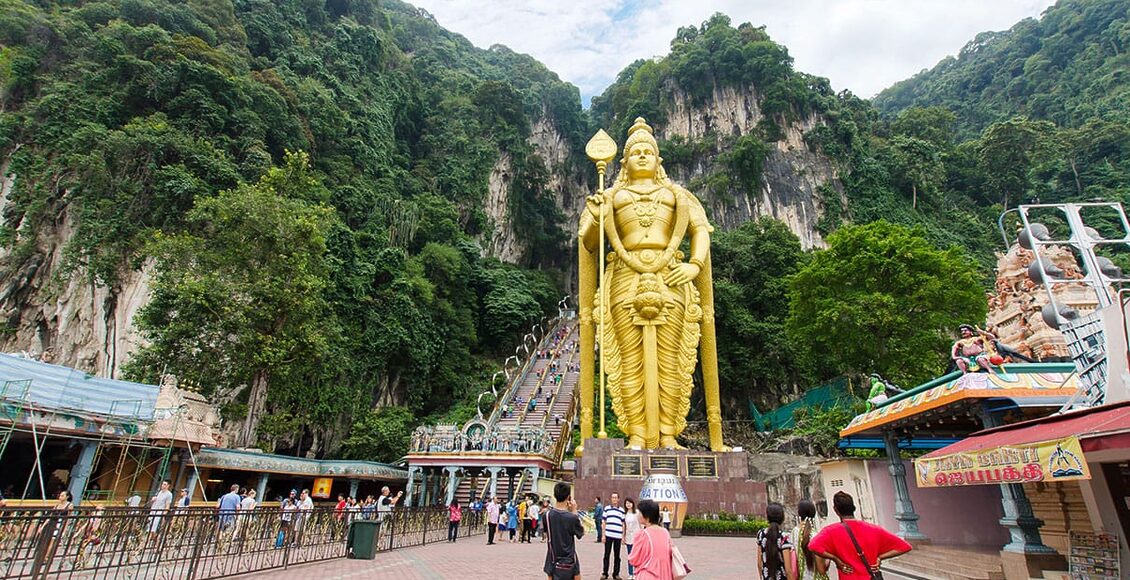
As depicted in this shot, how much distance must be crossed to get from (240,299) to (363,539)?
8277 mm

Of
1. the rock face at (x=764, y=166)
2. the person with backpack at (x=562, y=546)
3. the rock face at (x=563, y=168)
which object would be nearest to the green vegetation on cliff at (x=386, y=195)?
the rock face at (x=764, y=166)

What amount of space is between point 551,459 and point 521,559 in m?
7.14

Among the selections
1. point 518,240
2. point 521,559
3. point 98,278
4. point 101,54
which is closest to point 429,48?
point 518,240

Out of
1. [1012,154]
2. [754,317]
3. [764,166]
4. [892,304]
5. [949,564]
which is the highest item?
[1012,154]

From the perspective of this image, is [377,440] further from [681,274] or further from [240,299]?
[681,274]

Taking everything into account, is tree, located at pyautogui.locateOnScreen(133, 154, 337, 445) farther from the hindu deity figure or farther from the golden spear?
the hindu deity figure

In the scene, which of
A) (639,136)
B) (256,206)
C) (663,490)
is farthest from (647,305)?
(256,206)

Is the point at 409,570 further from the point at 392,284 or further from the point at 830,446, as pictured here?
the point at 392,284

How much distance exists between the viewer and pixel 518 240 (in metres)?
35.1

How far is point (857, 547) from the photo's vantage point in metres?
2.57

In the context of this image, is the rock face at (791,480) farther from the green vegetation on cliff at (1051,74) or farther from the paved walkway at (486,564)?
the green vegetation on cliff at (1051,74)

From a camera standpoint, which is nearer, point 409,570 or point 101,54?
point 409,570

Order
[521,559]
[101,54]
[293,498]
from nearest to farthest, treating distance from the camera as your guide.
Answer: [521,559] → [293,498] → [101,54]

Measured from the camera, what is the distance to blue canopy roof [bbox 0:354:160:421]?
874cm
